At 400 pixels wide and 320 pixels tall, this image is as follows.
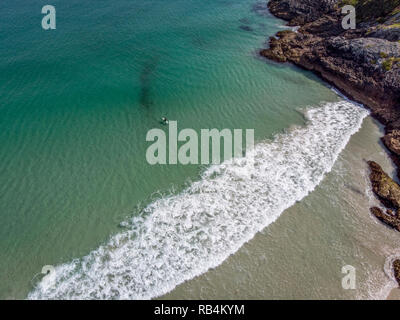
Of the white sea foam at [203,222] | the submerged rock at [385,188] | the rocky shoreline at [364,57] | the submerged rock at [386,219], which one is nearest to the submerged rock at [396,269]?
the rocky shoreline at [364,57]

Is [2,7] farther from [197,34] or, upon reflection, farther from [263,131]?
[263,131]

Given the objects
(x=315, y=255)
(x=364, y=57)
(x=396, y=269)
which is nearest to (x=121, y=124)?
(x=315, y=255)

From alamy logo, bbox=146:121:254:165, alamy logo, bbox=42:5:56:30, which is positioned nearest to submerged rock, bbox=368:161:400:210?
alamy logo, bbox=146:121:254:165

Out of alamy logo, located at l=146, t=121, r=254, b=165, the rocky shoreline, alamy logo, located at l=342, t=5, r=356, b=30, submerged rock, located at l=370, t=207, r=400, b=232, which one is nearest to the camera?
submerged rock, located at l=370, t=207, r=400, b=232

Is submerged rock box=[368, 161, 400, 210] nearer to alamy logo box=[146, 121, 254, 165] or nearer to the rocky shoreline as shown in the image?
the rocky shoreline

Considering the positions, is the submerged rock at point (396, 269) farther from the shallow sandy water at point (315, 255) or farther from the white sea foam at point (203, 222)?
the white sea foam at point (203, 222)
